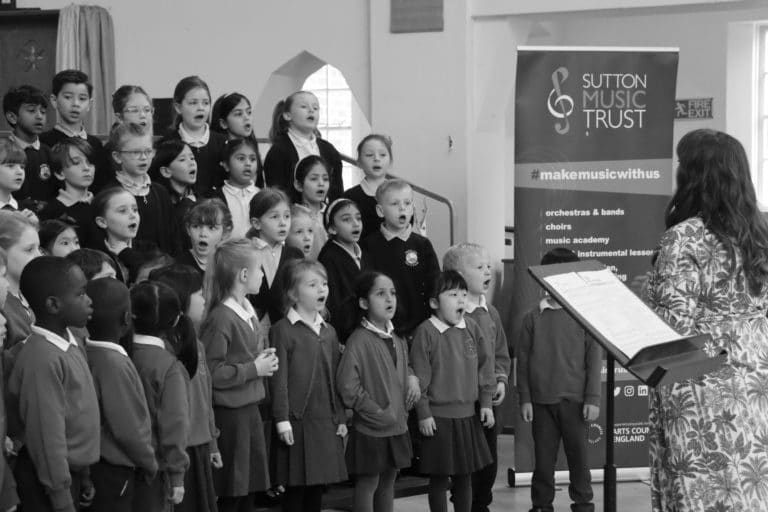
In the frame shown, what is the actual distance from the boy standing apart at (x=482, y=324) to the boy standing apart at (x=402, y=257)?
6.0 inches

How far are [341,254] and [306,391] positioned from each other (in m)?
0.95

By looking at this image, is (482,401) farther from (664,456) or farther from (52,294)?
(52,294)

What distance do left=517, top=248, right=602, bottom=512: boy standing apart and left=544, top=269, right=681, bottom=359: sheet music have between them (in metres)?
2.69

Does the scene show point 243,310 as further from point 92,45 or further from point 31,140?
point 92,45

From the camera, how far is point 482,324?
6.33 meters

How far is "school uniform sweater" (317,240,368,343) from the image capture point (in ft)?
19.7

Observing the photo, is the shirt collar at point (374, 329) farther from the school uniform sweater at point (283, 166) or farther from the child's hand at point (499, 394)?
the school uniform sweater at point (283, 166)

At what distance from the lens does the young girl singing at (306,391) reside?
5504 millimetres

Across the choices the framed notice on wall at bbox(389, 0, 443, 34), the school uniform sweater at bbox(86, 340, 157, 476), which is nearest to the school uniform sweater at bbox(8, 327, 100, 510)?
the school uniform sweater at bbox(86, 340, 157, 476)

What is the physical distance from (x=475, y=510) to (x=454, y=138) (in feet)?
11.8

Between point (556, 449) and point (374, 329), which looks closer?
point (374, 329)

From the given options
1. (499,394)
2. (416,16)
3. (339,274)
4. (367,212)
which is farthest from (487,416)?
(416,16)

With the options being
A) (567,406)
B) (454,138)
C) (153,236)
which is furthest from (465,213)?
(153,236)

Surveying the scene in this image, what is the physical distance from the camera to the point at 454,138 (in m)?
9.28
